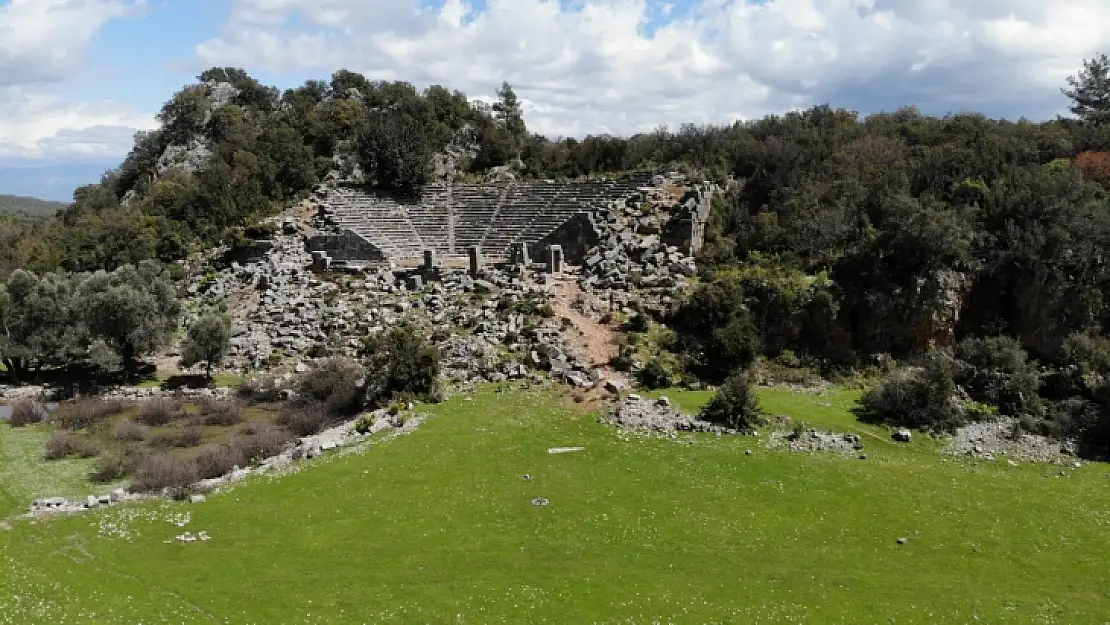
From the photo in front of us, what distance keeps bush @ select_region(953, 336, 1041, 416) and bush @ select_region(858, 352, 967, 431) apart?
1774 millimetres

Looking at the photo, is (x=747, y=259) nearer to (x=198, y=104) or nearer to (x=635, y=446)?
(x=635, y=446)

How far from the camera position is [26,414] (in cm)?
2719

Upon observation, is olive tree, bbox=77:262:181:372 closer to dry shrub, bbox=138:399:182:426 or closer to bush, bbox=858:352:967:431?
dry shrub, bbox=138:399:182:426

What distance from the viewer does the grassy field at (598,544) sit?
Result: 1445 cm

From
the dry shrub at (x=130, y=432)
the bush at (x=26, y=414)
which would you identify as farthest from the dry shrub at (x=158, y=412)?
the bush at (x=26, y=414)

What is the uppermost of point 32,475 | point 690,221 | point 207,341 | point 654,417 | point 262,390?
point 690,221

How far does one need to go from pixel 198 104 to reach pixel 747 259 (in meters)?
48.8

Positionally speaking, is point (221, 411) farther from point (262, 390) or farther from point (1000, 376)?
point (1000, 376)

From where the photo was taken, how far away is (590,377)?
28203 mm

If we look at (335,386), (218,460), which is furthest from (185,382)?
(218,460)

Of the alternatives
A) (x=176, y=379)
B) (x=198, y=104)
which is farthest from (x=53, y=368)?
(x=198, y=104)

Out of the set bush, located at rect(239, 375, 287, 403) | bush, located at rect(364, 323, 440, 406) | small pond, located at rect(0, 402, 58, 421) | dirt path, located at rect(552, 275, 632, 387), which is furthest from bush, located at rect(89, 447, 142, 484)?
dirt path, located at rect(552, 275, 632, 387)

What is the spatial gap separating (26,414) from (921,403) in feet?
108

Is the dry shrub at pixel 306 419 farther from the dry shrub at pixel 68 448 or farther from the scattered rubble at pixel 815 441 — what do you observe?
the scattered rubble at pixel 815 441
